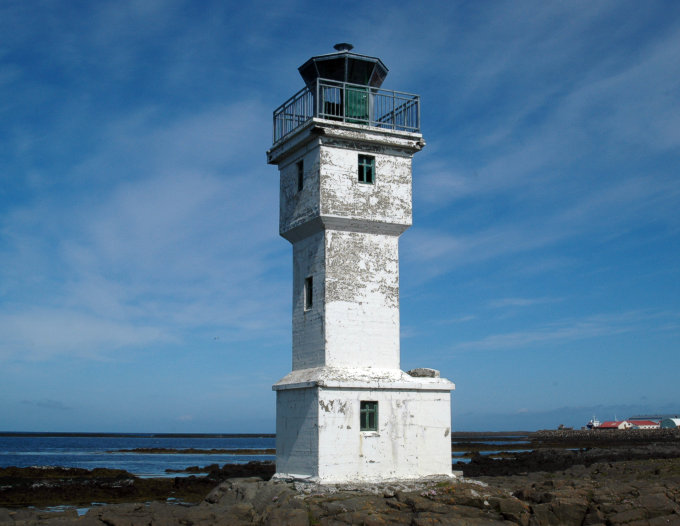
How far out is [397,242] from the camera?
616 inches

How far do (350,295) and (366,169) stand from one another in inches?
103

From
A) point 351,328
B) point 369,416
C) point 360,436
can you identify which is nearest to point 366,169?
point 351,328

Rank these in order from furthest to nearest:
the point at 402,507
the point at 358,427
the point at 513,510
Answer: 1. the point at 358,427
2. the point at 513,510
3. the point at 402,507

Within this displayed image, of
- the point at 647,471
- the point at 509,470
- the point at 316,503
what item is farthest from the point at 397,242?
the point at 509,470

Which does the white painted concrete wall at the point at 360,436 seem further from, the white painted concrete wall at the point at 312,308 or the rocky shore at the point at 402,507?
the white painted concrete wall at the point at 312,308

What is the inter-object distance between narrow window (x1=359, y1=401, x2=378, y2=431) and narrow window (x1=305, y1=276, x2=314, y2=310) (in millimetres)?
2323

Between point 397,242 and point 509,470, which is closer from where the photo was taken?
point 397,242

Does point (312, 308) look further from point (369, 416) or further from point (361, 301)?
point (369, 416)

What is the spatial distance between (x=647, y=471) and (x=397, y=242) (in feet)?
35.3

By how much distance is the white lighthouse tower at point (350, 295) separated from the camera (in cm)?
1399

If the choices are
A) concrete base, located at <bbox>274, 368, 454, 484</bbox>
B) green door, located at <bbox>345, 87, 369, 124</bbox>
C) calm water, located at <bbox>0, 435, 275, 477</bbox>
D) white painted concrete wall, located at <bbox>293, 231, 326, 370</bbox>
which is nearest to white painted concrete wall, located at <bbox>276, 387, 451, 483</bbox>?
concrete base, located at <bbox>274, 368, 454, 484</bbox>

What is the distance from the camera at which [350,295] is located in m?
14.9

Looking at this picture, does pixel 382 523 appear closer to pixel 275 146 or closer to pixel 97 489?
pixel 275 146

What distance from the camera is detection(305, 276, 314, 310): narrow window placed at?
15188 mm
